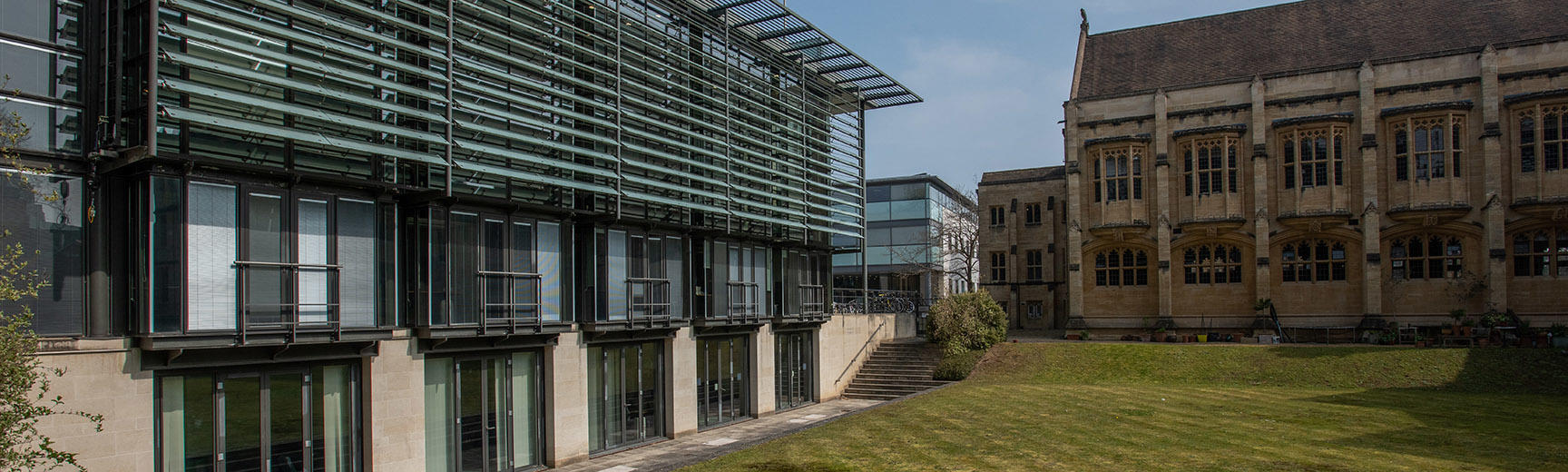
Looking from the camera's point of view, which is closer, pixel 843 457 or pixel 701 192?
pixel 843 457

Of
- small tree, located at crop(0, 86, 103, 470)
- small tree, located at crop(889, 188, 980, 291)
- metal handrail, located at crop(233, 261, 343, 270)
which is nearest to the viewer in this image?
small tree, located at crop(0, 86, 103, 470)

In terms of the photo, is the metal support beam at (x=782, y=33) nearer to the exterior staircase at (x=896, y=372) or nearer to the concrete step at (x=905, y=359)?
the exterior staircase at (x=896, y=372)

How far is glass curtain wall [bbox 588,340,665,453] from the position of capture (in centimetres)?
2044

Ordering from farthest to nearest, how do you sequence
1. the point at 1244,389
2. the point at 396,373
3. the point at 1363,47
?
the point at 1363,47, the point at 1244,389, the point at 396,373

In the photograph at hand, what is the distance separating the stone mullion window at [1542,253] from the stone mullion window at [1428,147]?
3.24 meters

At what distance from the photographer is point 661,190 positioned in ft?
76.8

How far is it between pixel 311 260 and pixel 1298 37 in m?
40.1

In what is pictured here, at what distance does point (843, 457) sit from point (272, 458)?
9.02 metres

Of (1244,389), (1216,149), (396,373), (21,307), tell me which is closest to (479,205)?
(396,373)

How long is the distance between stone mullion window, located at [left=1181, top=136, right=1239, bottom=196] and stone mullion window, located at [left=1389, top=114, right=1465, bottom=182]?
5.64m

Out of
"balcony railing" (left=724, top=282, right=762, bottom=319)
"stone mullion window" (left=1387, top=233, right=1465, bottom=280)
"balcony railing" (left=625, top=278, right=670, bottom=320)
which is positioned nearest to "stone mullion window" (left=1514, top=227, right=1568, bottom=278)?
"stone mullion window" (left=1387, top=233, right=1465, bottom=280)

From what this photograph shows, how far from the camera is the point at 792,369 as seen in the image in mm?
29859

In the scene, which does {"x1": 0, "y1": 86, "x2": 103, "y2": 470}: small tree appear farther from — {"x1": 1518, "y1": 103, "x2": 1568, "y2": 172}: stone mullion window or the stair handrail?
{"x1": 1518, "y1": 103, "x2": 1568, "y2": 172}: stone mullion window

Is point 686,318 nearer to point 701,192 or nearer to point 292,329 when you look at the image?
point 701,192
